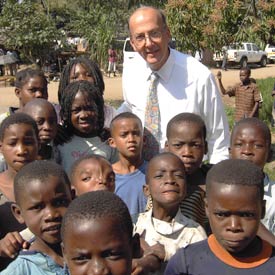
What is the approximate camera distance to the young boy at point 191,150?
9.99ft

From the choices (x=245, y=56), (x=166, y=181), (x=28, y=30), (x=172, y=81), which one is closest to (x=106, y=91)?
(x=28, y=30)

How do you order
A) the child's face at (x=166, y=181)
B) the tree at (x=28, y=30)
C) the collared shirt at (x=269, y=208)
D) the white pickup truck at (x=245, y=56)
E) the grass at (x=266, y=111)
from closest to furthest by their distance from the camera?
1. the child's face at (x=166, y=181)
2. the collared shirt at (x=269, y=208)
3. the grass at (x=266, y=111)
4. the tree at (x=28, y=30)
5. the white pickup truck at (x=245, y=56)

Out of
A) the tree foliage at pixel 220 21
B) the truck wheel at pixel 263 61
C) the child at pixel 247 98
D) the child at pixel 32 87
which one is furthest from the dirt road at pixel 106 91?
the child at pixel 32 87

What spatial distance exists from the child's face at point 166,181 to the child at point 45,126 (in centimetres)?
81

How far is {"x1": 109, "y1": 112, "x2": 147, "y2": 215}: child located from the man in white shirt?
0.27 meters

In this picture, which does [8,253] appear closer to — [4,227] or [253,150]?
[4,227]

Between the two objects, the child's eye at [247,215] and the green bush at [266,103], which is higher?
the child's eye at [247,215]

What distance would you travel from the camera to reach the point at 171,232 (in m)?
2.75

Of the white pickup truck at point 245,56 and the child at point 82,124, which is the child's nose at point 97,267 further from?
the white pickup truck at point 245,56

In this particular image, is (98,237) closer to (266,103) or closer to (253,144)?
(253,144)

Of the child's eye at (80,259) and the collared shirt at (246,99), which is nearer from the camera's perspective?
the child's eye at (80,259)

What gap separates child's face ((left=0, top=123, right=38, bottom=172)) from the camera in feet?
9.93

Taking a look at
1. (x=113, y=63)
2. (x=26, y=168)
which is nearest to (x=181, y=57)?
(x=26, y=168)

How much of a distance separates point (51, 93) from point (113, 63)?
7.03 metres
